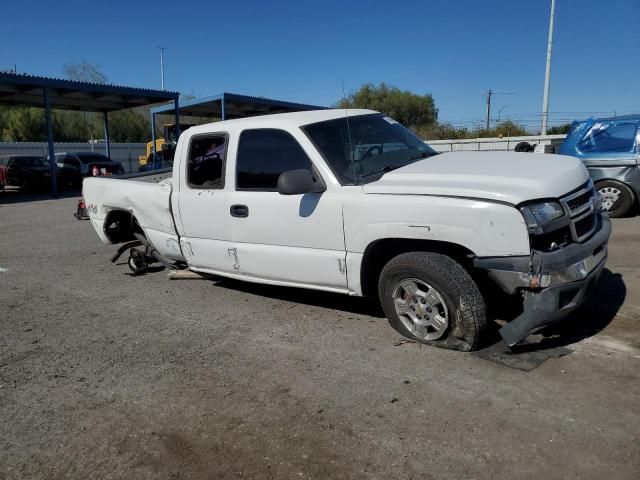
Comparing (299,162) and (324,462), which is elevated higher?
(299,162)

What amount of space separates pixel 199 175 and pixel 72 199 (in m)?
15.2

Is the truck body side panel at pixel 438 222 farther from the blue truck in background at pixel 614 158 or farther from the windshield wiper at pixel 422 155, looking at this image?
the blue truck in background at pixel 614 158

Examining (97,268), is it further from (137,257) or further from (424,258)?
(424,258)

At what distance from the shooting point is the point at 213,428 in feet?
9.93

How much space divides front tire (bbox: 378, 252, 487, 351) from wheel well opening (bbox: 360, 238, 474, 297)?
A: 9cm

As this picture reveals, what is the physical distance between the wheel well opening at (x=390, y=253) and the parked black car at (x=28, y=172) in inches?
838

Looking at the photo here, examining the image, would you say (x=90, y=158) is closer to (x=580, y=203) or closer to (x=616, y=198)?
(x=616, y=198)

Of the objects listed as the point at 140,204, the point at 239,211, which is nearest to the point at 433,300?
the point at 239,211

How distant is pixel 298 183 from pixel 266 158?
0.78m

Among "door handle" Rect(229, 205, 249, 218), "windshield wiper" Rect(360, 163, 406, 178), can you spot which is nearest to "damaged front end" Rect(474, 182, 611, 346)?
"windshield wiper" Rect(360, 163, 406, 178)

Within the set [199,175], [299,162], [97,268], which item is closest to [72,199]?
[97,268]

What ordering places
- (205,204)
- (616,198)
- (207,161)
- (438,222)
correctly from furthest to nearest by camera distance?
(616,198), (207,161), (205,204), (438,222)

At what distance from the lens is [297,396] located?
3.34m

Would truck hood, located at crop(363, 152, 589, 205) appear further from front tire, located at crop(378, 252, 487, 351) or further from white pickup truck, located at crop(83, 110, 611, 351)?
front tire, located at crop(378, 252, 487, 351)
